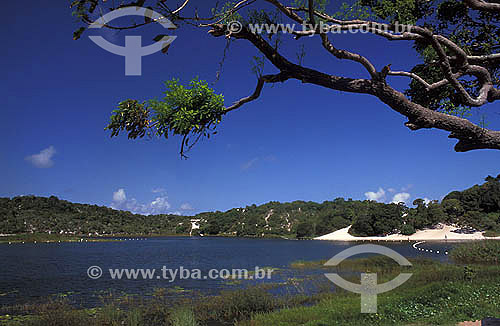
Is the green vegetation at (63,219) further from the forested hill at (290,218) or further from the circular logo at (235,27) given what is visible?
the circular logo at (235,27)

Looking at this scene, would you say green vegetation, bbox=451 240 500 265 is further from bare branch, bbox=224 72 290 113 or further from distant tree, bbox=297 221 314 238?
distant tree, bbox=297 221 314 238

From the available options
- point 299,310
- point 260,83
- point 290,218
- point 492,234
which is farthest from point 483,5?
point 290,218

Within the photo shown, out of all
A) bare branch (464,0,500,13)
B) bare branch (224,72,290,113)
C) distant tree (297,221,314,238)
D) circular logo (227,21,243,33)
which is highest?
bare branch (464,0,500,13)

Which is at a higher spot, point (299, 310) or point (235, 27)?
point (235, 27)

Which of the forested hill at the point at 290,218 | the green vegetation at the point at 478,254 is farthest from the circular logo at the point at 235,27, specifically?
the forested hill at the point at 290,218

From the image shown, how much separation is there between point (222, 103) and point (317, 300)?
15669 millimetres

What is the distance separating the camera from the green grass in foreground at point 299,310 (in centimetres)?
1055

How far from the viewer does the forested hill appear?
87.2 metres

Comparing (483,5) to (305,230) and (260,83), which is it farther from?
(305,230)

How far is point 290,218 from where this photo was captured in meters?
181

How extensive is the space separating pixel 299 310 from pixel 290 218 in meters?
169

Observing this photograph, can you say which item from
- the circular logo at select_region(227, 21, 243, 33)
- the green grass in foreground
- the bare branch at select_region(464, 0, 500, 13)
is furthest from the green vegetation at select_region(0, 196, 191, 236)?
the bare branch at select_region(464, 0, 500, 13)

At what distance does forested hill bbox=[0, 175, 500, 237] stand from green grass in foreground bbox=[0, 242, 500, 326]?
76.0m

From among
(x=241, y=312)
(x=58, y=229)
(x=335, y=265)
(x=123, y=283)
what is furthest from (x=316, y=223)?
(x=241, y=312)
